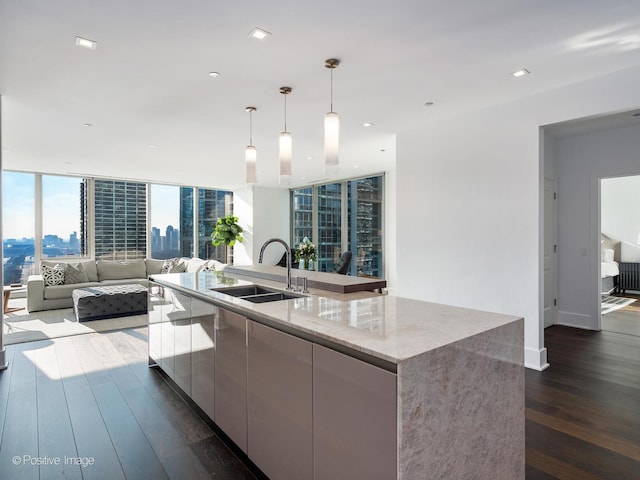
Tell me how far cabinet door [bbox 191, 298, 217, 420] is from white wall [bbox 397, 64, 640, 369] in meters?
2.72

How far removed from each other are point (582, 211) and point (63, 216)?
373 inches

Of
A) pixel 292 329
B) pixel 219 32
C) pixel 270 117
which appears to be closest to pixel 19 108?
pixel 270 117

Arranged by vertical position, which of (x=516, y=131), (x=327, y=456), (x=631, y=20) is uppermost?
(x=631, y=20)

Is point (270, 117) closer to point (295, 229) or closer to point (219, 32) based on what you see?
point (219, 32)

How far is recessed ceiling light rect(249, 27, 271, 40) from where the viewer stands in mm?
2320

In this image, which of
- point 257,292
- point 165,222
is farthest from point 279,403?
point 165,222

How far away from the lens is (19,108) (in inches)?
147

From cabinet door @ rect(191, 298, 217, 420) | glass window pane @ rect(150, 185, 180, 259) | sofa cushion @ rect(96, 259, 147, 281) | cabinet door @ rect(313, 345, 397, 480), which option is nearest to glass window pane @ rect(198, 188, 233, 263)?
glass window pane @ rect(150, 185, 180, 259)

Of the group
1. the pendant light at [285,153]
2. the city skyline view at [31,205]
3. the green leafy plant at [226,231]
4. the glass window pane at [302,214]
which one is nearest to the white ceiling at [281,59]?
the pendant light at [285,153]

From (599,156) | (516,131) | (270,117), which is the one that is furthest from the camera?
(599,156)

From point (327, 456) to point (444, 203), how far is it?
3255 millimetres

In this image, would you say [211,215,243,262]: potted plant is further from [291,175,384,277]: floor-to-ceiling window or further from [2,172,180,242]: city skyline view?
[2,172,180,242]: city skyline view

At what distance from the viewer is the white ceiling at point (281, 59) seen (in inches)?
84.2

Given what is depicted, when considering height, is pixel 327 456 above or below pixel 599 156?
below
